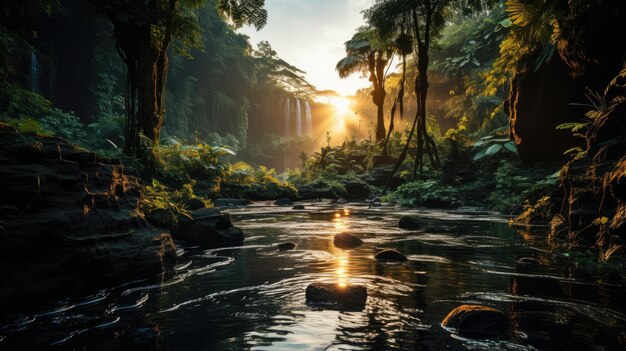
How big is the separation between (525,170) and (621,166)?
27.8 feet

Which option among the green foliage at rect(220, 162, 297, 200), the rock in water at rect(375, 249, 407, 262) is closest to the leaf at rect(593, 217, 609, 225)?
the rock in water at rect(375, 249, 407, 262)

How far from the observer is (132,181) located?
175 inches

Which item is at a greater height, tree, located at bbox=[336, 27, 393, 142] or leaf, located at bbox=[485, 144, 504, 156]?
tree, located at bbox=[336, 27, 393, 142]

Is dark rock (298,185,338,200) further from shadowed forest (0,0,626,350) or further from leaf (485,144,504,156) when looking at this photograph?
leaf (485,144,504,156)

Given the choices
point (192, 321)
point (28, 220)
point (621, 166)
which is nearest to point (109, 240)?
point (28, 220)

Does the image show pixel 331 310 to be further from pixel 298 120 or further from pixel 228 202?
pixel 298 120

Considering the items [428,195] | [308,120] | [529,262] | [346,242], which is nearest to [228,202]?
[428,195]

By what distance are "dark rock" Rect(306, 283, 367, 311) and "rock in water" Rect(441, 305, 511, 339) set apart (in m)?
0.69

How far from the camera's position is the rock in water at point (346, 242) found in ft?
17.6

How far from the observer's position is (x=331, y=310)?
2.69 metres

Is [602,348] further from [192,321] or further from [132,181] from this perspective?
[132,181]

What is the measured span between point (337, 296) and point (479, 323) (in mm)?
1029

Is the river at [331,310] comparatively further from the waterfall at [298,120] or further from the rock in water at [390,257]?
the waterfall at [298,120]

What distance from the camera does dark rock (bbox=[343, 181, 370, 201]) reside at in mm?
17406
